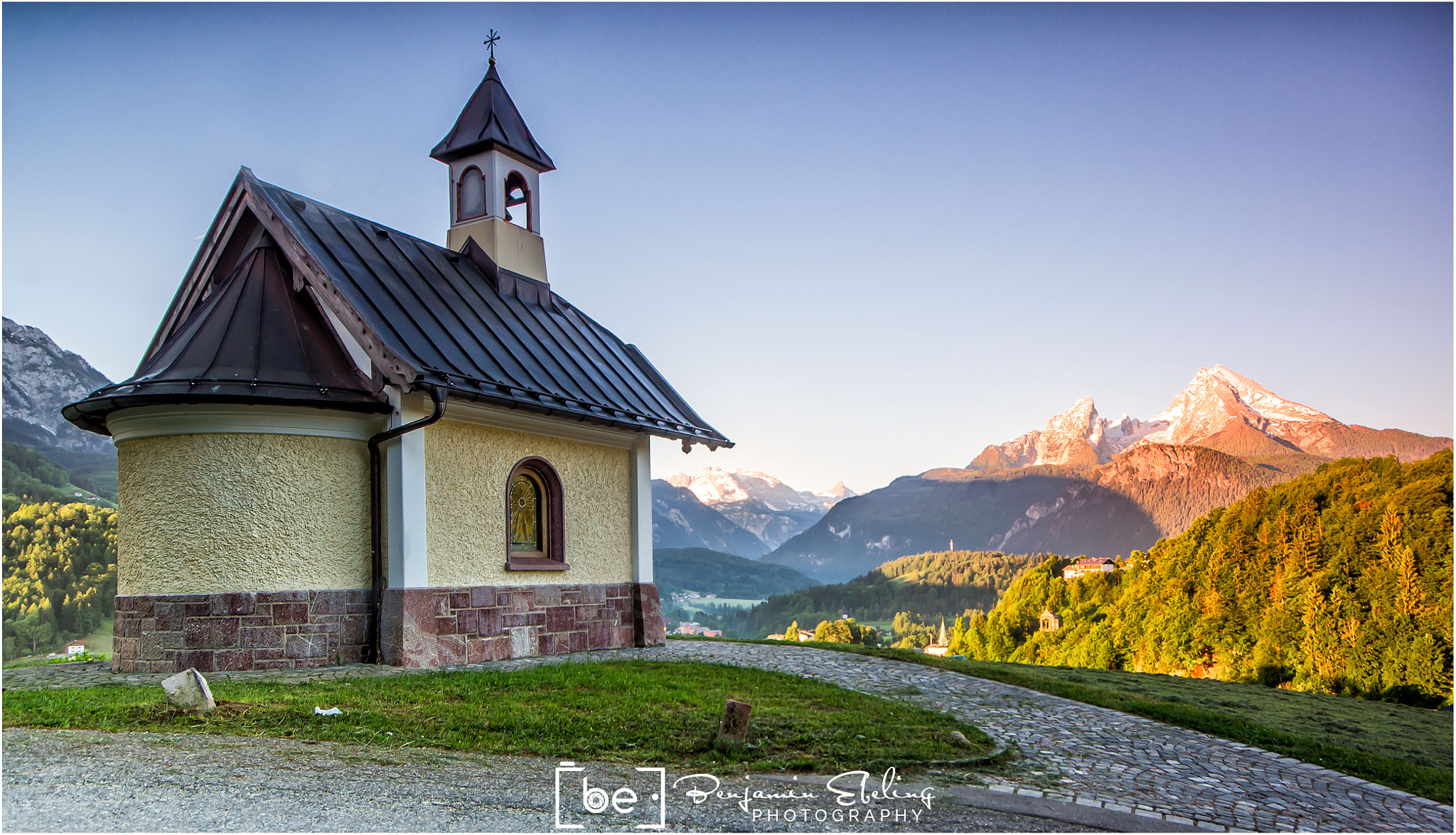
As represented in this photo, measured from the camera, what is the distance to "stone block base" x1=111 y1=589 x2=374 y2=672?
33.2 ft

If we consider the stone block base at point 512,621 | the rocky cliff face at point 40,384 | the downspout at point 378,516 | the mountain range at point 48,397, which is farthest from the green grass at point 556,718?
the rocky cliff face at point 40,384

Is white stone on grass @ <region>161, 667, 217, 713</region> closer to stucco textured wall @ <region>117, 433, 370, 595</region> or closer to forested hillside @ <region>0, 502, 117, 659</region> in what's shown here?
stucco textured wall @ <region>117, 433, 370, 595</region>

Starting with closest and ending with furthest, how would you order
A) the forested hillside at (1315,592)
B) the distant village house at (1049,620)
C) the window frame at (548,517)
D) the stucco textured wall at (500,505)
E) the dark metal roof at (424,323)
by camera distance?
the dark metal roof at (424,323) < the stucco textured wall at (500,505) < the window frame at (548,517) < the forested hillside at (1315,592) < the distant village house at (1049,620)

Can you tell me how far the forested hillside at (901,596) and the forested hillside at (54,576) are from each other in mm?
97291

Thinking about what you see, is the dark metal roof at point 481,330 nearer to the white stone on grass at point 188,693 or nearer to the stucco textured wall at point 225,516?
the stucco textured wall at point 225,516

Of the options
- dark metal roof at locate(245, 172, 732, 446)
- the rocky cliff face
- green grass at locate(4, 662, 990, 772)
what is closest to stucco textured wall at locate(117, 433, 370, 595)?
green grass at locate(4, 662, 990, 772)

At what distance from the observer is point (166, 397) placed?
10.0m

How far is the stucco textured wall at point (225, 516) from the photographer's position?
10281 millimetres

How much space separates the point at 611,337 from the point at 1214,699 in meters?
10.6

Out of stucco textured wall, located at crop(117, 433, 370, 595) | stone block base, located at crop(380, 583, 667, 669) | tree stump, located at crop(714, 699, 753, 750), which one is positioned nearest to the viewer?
tree stump, located at crop(714, 699, 753, 750)

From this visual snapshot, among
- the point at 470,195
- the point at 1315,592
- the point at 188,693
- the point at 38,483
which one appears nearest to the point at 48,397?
the point at 38,483

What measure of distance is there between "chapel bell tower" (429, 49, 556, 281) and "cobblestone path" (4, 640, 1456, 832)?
7.41 m

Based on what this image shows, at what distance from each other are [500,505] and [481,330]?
8.22ft

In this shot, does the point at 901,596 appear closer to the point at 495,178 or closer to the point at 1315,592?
the point at 1315,592
